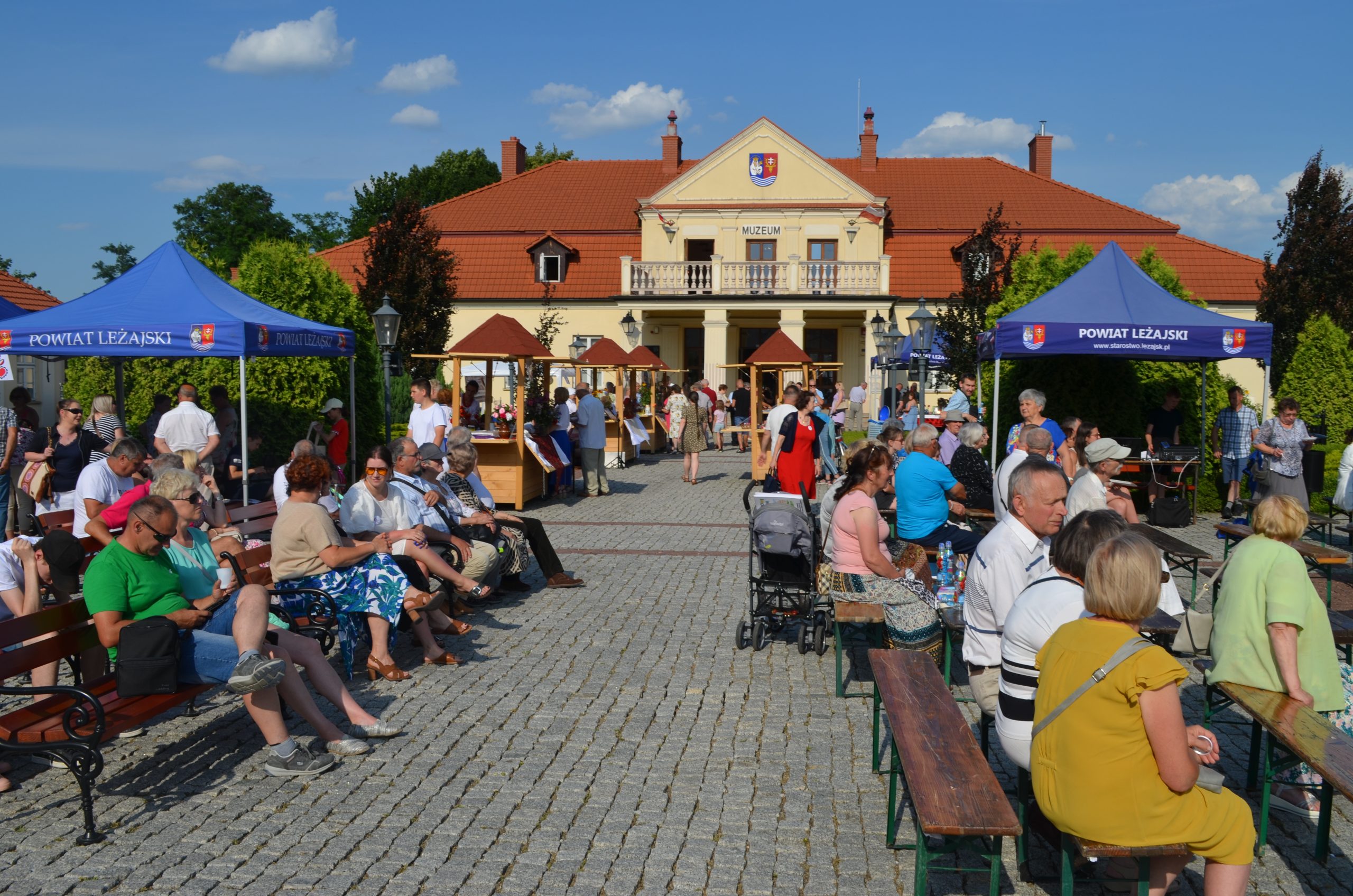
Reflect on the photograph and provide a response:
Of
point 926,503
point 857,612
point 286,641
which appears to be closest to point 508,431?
point 926,503

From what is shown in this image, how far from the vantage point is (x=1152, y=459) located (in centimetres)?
1398

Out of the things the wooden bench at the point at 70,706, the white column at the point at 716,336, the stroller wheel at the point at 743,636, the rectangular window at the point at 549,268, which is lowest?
the stroller wheel at the point at 743,636

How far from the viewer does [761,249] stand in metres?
35.2

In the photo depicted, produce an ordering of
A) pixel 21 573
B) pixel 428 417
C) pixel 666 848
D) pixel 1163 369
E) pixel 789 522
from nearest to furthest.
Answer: pixel 666 848
pixel 21 573
pixel 789 522
pixel 428 417
pixel 1163 369

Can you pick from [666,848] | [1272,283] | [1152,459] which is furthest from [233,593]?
[1272,283]

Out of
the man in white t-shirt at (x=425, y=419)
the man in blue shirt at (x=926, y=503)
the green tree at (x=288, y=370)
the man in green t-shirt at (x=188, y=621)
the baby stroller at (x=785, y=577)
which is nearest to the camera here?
→ the man in green t-shirt at (x=188, y=621)

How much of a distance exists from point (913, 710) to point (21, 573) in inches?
208

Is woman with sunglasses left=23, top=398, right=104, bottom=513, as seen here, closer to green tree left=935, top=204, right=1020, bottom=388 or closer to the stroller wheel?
the stroller wheel

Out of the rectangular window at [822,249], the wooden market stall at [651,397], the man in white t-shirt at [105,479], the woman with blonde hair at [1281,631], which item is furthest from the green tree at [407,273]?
the woman with blonde hair at [1281,631]

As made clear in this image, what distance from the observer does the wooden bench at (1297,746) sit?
361 cm

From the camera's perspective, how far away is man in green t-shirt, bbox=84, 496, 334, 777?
16.1ft

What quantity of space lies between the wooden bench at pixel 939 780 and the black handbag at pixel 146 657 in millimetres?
3094

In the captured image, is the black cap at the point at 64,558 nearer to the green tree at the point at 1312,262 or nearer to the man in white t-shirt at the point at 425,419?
the man in white t-shirt at the point at 425,419

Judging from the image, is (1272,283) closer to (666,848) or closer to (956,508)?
(956,508)
